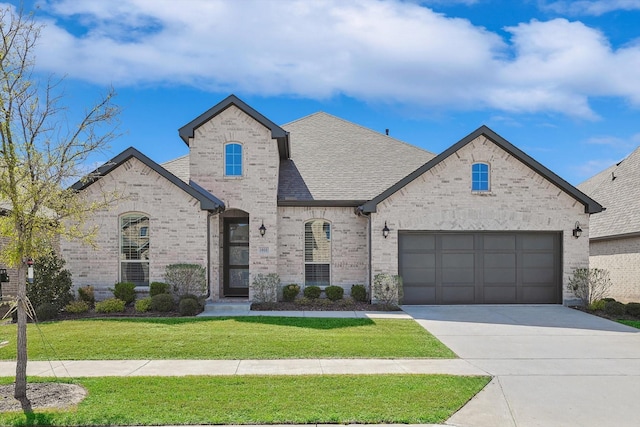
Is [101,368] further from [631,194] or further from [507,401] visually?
[631,194]

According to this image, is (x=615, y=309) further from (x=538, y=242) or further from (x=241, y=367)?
(x=241, y=367)

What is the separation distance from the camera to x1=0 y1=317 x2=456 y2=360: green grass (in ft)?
29.6

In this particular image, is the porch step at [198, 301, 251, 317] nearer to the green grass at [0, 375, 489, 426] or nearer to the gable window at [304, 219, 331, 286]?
the gable window at [304, 219, 331, 286]

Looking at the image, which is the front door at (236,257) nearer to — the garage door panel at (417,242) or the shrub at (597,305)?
the garage door panel at (417,242)

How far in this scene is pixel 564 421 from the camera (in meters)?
5.89

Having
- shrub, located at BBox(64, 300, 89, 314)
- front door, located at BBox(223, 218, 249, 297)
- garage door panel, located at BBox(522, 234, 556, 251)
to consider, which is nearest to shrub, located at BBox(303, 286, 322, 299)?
front door, located at BBox(223, 218, 249, 297)

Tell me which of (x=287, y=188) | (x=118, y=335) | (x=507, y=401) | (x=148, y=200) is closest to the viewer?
(x=507, y=401)

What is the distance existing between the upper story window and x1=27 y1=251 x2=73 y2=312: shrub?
5605mm

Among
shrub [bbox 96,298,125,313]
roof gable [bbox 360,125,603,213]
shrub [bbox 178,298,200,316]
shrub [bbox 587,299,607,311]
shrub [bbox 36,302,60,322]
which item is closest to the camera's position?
shrub [bbox 36,302,60,322]

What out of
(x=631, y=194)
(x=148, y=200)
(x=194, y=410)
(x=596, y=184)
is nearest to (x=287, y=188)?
(x=148, y=200)

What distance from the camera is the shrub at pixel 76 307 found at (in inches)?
533

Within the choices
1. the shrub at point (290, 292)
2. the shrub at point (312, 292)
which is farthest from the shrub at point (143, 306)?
the shrub at point (312, 292)

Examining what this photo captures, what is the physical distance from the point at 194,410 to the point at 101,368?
2902 mm

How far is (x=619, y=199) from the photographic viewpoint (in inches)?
802
